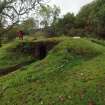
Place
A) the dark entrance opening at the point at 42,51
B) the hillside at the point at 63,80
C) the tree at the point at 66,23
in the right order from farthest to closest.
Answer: the tree at the point at 66,23 < the dark entrance opening at the point at 42,51 < the hillside at the point at 63,80

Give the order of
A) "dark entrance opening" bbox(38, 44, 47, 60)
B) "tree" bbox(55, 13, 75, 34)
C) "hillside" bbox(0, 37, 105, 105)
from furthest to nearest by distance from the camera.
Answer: "tree" bbox(55, 13, 75, 34) < "dark entrance opening" bbox(38, 44, 47, 60) < "hillside" bbox(0, 37, 105, 105)

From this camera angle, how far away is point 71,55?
14250mm

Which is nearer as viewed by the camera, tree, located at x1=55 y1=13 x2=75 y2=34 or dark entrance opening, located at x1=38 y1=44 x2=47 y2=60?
dark entrance opening, located at x1=38 y1=44 x2=47 y2=60

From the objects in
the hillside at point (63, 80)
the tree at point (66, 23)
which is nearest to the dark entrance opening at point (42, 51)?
the hillside at point (63, 80)

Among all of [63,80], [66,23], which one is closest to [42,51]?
[63,80]

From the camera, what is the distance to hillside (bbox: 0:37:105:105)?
36.4ft

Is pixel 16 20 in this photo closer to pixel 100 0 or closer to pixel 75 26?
pixel 100 0

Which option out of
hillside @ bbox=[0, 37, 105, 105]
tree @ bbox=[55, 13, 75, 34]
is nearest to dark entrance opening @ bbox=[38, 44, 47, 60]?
hillside @ bbox=[0, 37, 105, 105]

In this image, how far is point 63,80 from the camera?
12312 mm

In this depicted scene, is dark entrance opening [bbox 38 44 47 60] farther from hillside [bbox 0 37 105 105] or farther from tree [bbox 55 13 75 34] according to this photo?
tree [bbox 55 13 75 34]

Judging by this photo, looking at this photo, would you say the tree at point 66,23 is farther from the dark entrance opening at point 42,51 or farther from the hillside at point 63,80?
the hillside at point 63,80

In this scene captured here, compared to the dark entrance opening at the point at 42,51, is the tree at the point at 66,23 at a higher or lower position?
higher

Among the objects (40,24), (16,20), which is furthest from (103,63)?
(40,24)

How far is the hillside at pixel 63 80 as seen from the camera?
11086 millimetres
